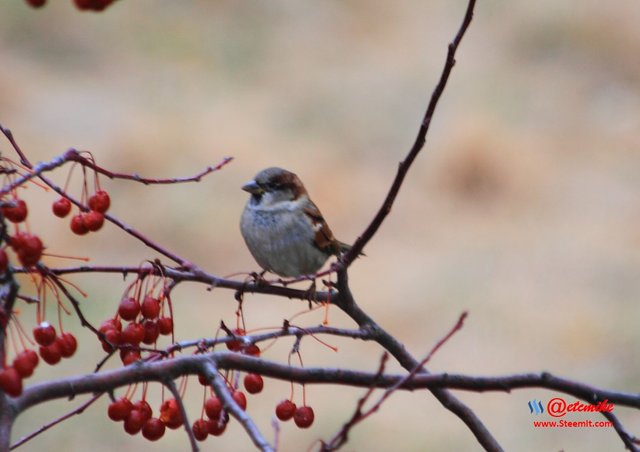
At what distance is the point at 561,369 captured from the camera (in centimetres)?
674

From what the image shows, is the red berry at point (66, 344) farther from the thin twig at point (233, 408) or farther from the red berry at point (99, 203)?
the thin twig at point (233, 408)

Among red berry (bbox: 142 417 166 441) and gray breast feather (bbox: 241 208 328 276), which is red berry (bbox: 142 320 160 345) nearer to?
red berry (bbox: 142 417 166 441)

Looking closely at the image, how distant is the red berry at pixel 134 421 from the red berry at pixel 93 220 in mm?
345

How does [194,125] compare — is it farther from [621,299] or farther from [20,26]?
[621,299]

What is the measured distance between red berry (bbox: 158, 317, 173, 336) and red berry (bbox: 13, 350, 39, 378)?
49cm

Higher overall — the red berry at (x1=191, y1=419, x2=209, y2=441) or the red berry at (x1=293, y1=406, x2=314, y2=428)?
the red berry at (x1=293, y1=406, x2=314, y2=428)

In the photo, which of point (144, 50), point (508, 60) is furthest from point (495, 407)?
point (144, 50)

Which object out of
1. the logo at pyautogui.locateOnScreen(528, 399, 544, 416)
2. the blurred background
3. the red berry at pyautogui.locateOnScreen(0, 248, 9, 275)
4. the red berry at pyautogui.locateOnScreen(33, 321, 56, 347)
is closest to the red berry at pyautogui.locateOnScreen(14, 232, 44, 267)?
the red berry at pyautogui.locateOnScreen(0, 248, 9, 275)

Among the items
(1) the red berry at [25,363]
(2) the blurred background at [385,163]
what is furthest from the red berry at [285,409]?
(2) the blurred background at [385,163]

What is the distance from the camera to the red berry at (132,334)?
1788mm

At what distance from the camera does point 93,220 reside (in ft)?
5.70

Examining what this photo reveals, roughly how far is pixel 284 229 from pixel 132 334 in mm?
1258

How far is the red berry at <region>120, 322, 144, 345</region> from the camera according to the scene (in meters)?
1.79

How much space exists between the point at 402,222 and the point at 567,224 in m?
1.52
